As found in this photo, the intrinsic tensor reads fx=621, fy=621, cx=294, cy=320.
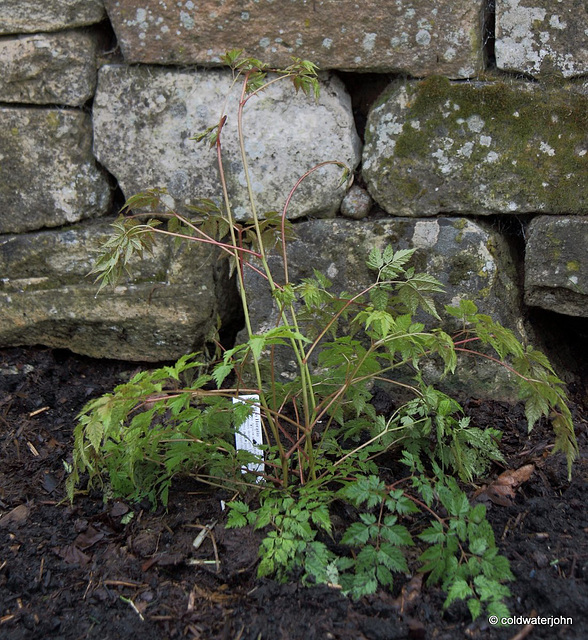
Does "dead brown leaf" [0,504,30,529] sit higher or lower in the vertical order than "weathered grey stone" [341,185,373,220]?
lower

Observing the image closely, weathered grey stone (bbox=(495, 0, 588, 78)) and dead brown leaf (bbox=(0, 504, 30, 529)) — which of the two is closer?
dead brown leaf (bbox=(0, 504, 30, 529))

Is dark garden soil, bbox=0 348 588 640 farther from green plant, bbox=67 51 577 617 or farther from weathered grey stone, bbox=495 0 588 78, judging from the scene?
weathered grey stone, bbox=495 0 588 78

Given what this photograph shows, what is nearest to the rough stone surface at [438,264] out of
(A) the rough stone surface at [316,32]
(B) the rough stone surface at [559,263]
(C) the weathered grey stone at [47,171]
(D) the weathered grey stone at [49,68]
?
(B) the rough stone surface at [559,263]

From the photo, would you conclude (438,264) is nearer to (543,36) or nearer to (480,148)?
(480,148)

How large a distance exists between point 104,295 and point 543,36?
2.07 metres

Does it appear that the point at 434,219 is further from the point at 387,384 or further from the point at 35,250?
the point at 35,250

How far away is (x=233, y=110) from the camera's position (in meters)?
2.58

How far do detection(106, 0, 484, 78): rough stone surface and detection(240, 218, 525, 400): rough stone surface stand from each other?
62 centimetres

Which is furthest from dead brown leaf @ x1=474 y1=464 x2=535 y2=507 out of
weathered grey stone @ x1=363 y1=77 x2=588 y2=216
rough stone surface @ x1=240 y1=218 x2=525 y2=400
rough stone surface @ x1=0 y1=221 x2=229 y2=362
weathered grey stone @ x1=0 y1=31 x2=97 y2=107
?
weathered grey stone @ x1=0 y1=31 x2=97 y2=107

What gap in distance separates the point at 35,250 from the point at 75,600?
1634mm

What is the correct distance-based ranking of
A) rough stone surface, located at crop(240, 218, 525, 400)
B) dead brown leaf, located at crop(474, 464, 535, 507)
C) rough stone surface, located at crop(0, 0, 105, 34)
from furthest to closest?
1. rough stone surface, located at crop(0, 0, 105, 34)
2. rough stone surface, located at crop(240, 218, 525, 400)
3. dead brown leaf, located at crop(474, 464, 535, 507)

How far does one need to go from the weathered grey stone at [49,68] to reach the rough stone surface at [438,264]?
3.64ft

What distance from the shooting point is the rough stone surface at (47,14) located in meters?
2.60

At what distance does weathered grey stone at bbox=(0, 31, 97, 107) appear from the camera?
8.64ft
